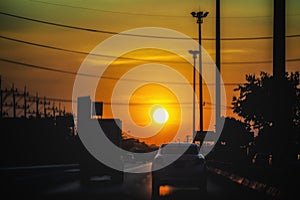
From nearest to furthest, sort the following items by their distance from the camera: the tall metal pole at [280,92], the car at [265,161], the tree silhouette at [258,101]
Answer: the tall metal pole at [280,92] → the car at [265,161] → the tree silhouette at [258,101]

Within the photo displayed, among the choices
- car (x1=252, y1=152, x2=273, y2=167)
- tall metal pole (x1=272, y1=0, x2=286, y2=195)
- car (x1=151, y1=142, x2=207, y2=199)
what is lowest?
car (x1=252, y1=152, x2=273, y2=167)

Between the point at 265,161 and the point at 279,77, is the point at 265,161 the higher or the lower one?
the lower one

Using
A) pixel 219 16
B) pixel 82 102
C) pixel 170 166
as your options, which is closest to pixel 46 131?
pixel 219 16

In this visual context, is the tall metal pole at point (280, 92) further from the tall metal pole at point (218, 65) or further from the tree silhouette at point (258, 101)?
the tree silhouette at point (258, 101)

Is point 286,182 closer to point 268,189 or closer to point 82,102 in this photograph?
point 268,189

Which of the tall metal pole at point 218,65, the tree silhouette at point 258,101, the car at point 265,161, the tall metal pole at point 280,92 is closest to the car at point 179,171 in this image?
the tall metal pole at point 280,92

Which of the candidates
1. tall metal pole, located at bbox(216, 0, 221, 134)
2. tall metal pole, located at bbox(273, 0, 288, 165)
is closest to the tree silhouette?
tall metal pole, located at bbox(216, 0, 221, 134)

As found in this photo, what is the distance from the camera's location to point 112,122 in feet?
113

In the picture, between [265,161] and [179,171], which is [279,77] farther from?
[265,161]

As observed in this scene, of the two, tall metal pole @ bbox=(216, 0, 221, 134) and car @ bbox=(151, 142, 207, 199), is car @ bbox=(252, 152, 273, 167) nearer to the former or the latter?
tall metal pole @ bbox=(216, 0, 221, 134)

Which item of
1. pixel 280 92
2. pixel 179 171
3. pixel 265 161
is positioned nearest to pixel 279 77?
pixel 280 92

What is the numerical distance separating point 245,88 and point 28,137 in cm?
2583

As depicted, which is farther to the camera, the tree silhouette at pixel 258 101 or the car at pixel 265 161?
the tree silhouette at pixel 258 101

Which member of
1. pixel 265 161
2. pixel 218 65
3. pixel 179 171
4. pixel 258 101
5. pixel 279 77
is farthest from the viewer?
pixel 258 101
